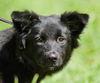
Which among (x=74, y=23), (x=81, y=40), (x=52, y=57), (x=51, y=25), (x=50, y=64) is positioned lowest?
(x=81, y=40)

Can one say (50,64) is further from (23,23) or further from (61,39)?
(23,23)

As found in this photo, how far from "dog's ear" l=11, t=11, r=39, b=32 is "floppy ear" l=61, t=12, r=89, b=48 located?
0.50 meters

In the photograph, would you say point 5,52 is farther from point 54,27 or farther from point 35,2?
point 35,2

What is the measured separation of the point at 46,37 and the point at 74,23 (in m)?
0.66

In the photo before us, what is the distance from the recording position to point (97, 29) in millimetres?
12867

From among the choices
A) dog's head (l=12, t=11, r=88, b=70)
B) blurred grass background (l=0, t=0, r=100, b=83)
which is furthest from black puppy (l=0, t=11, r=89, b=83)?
blurred grass background (l=0, t=0, r=100, b=83)

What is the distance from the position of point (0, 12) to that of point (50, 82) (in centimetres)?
472

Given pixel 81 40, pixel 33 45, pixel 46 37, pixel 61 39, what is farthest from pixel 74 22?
pixel 81 40

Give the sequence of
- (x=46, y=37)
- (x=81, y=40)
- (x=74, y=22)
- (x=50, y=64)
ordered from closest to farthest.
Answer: (x=50, y=64) → (x=46, y=37) → (x=74, y=22) → (x=81, y=40)

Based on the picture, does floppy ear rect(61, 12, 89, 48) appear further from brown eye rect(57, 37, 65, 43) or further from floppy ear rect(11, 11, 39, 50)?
floppy ear rect(11, 11, 39, 50)

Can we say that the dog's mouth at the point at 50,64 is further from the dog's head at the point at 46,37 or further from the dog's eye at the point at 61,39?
the dog's eye at the point at 61,39

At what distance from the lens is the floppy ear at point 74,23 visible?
838 cm

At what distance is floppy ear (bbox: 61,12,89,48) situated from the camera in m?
8.38

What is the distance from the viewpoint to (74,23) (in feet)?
27.6
